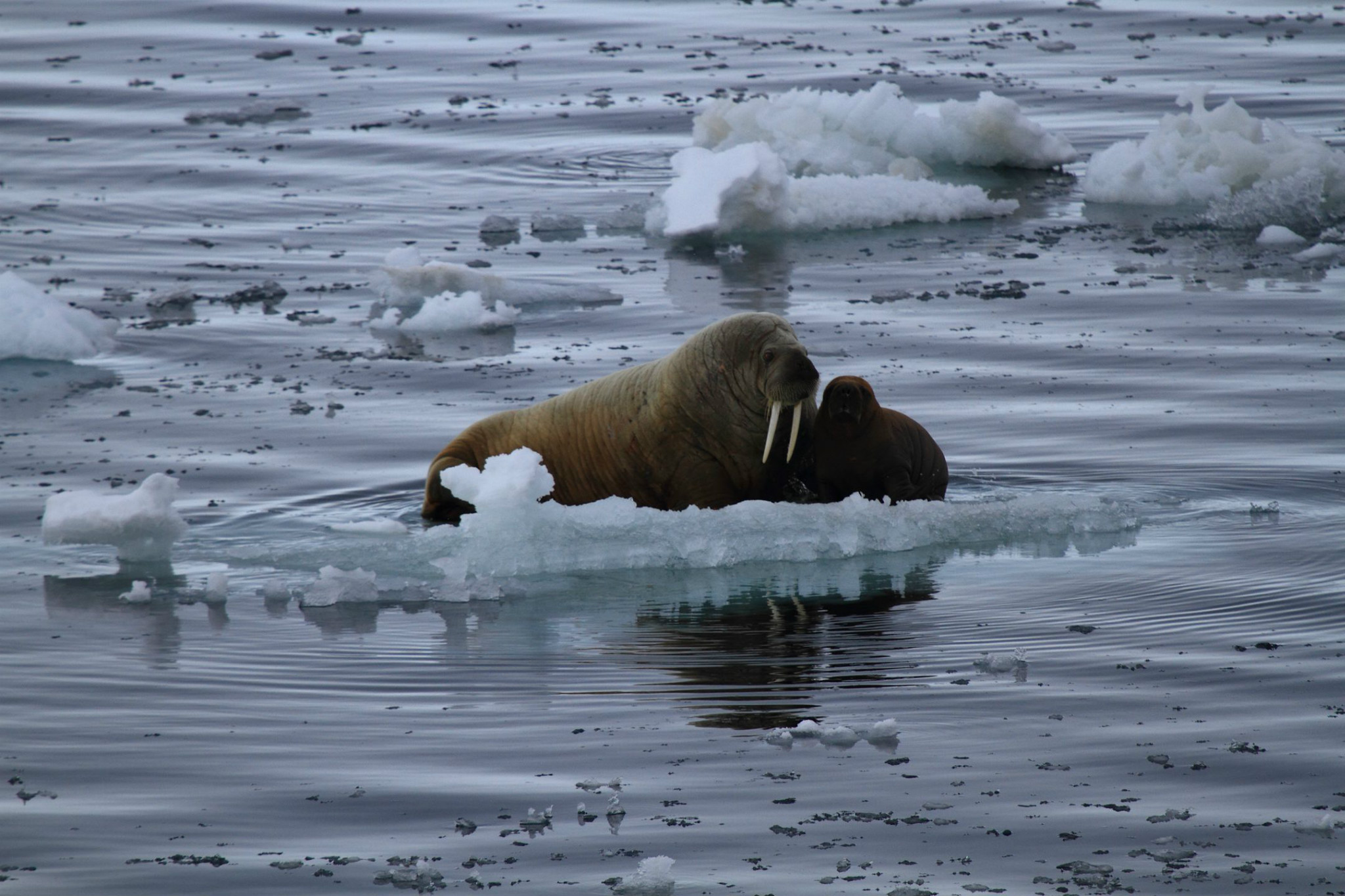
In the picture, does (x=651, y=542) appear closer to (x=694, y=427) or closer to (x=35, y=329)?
(x=694, y=427)

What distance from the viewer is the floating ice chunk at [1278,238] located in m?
14.1

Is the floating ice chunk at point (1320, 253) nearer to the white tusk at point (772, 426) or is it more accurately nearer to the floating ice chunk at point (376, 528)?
the white tusk at point (772, 426)

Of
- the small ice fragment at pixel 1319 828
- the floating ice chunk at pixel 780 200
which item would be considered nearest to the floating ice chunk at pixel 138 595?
the small ice fragment at pixel 1319 828

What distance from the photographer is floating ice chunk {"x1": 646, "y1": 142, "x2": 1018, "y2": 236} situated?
47.7ft

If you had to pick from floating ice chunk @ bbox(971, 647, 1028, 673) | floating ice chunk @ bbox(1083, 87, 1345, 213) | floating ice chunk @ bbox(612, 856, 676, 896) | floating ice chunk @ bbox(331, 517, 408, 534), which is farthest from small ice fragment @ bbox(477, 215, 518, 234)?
floating ice chunk @ bbox(612, 856, 676, 896)

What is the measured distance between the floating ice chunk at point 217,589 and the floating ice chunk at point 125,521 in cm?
55

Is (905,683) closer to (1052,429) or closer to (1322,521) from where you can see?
(1322,521)

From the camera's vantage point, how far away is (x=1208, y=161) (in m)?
15.4

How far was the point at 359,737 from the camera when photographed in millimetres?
5891

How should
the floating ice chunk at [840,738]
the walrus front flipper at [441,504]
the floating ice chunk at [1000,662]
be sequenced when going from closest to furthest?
the floating ice chunk at [840,738] → the floating ice chunk at [1000,662] → the walrus front flipper at [441,504]

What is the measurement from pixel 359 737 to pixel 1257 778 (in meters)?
2.83

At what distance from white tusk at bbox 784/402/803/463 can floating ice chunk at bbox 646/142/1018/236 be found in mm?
6563

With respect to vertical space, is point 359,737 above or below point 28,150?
below

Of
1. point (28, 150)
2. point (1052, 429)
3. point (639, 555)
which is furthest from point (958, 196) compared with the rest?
point (28, 150)
